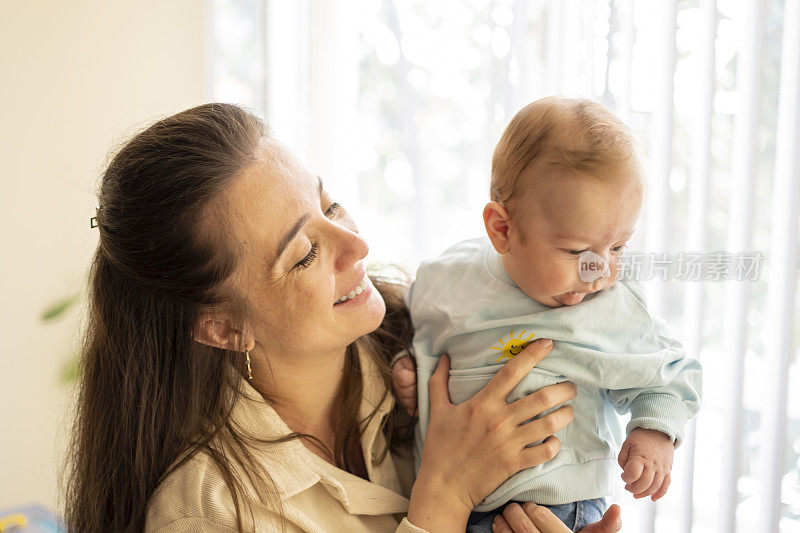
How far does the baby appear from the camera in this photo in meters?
1.10

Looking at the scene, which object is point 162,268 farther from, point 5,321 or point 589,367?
point 5,321

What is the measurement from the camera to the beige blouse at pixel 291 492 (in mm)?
1221

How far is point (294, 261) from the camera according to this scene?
1.25m

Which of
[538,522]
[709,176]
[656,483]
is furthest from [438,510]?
[709,176]

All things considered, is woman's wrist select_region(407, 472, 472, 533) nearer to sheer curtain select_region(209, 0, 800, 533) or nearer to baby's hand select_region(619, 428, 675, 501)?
baby's hand select_region(619, 428, 675, 501)

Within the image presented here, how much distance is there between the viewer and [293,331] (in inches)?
50.9

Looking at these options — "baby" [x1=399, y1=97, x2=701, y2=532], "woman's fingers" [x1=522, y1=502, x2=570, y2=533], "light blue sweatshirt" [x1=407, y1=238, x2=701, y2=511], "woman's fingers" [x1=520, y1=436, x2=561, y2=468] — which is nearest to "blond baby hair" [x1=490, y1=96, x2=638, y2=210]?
"baby" [x1=399, y1=97, x2=701, y2=532]

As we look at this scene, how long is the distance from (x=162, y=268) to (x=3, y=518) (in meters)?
1.87

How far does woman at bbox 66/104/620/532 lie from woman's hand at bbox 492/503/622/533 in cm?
6

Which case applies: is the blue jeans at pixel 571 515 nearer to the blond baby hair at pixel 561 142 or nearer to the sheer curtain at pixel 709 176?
the sheer curtain at pixel 709 176

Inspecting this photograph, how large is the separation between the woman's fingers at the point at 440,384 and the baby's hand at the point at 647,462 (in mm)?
342

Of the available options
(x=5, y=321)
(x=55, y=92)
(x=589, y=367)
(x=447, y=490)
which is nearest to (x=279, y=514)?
(x=447, y=490)

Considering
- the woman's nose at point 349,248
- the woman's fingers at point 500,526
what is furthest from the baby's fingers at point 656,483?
the woman's nose at point 349,248

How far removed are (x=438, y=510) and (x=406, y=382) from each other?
281 mm
